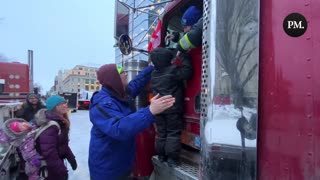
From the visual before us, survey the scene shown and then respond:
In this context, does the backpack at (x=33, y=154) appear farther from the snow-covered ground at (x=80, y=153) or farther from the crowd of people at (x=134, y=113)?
the snow-covered ground at (x=80, y=153)

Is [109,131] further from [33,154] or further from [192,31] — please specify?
[33,154]

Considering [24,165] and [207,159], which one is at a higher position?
[207,159]

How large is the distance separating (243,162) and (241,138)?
0.11 m

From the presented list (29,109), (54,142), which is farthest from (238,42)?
(29,109)

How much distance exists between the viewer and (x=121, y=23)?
4281 millimetres

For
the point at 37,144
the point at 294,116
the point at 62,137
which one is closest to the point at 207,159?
the point at 294,116

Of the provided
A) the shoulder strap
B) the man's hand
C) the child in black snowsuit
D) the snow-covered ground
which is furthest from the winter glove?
the snow-covered ground

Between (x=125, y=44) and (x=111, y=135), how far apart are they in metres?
1.65

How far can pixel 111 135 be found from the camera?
2.54 metres

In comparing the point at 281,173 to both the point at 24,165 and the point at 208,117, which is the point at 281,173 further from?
the point at 24,165

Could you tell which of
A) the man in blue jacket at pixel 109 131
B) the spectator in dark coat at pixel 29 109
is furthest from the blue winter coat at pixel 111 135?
the spectator in dark coat at pixel 29 109

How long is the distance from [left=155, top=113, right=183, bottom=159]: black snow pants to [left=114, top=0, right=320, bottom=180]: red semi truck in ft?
3.33

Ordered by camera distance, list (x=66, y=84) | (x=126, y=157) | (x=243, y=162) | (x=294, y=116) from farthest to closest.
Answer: (x=66, y=84), (x=126, y=157), (x=243, y=162), (x=294, y=116)

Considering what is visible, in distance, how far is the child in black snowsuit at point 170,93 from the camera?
112 inches
